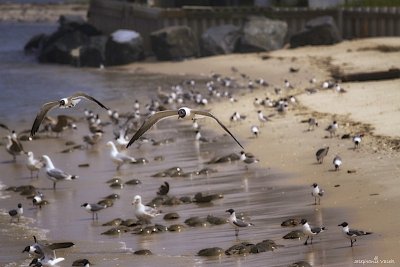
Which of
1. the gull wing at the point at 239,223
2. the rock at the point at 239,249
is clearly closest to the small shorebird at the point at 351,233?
the rock at the point at 239,249

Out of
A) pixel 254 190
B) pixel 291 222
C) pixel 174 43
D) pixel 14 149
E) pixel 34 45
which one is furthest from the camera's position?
pixel 34 45

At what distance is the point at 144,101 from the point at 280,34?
12238mm

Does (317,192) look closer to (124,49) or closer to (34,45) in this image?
(124,49)

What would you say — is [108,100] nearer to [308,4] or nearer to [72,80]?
[72,80]

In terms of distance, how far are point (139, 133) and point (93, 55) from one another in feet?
114

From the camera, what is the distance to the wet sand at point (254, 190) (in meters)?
14.2

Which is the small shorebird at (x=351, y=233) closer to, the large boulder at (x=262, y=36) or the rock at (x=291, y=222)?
the rock at (x=291, y=222)

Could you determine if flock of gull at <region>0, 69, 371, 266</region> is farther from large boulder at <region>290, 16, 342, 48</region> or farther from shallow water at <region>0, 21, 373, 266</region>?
large boulder at <region>290, 16, 342, 48</region>

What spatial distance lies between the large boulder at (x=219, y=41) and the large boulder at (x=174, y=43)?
56 cm

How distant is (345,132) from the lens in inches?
879

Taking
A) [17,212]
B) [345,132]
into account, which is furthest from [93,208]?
[345,132]

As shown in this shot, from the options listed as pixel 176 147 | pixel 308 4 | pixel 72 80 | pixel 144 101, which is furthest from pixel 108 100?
pixel 308 4

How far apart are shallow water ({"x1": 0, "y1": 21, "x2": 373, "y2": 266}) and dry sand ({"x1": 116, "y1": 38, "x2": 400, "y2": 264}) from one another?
1.46 feet

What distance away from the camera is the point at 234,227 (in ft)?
50.8
